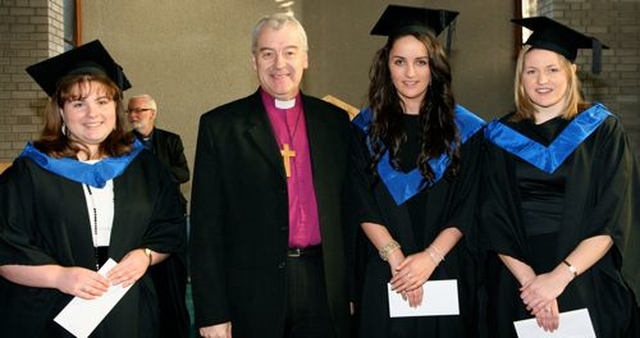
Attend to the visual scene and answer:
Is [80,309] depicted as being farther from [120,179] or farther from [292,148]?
[292,148]

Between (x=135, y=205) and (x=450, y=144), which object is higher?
(x=450, y=144)

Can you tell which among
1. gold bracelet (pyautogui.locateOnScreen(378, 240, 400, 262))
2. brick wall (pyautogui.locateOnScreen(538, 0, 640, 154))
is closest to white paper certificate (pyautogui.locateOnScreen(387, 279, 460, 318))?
gold bracelet (pyautogui.locateOnScreen(378, 240, 400, 262))

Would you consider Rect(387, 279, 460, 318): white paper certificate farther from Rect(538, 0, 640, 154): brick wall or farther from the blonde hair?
Rect(538, 0, 640, 154): brick wall

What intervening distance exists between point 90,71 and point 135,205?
23.3 inches

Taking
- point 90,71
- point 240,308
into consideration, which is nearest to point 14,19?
point 90,71

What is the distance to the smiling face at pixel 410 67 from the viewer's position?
10.4 feet

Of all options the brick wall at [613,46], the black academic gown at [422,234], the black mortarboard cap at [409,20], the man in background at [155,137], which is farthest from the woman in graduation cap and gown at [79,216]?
the brick wall at [613,46]

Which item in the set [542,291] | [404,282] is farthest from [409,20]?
[542,291]

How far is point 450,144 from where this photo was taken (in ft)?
10.4

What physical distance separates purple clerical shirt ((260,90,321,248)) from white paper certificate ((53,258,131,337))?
29.5 inches

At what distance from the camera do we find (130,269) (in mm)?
2984

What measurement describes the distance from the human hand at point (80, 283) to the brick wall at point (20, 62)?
6.42 metres

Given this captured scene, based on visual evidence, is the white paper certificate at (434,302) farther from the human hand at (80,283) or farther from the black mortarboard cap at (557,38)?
the human hand at (80,283)

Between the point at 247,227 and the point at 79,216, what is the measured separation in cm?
67
